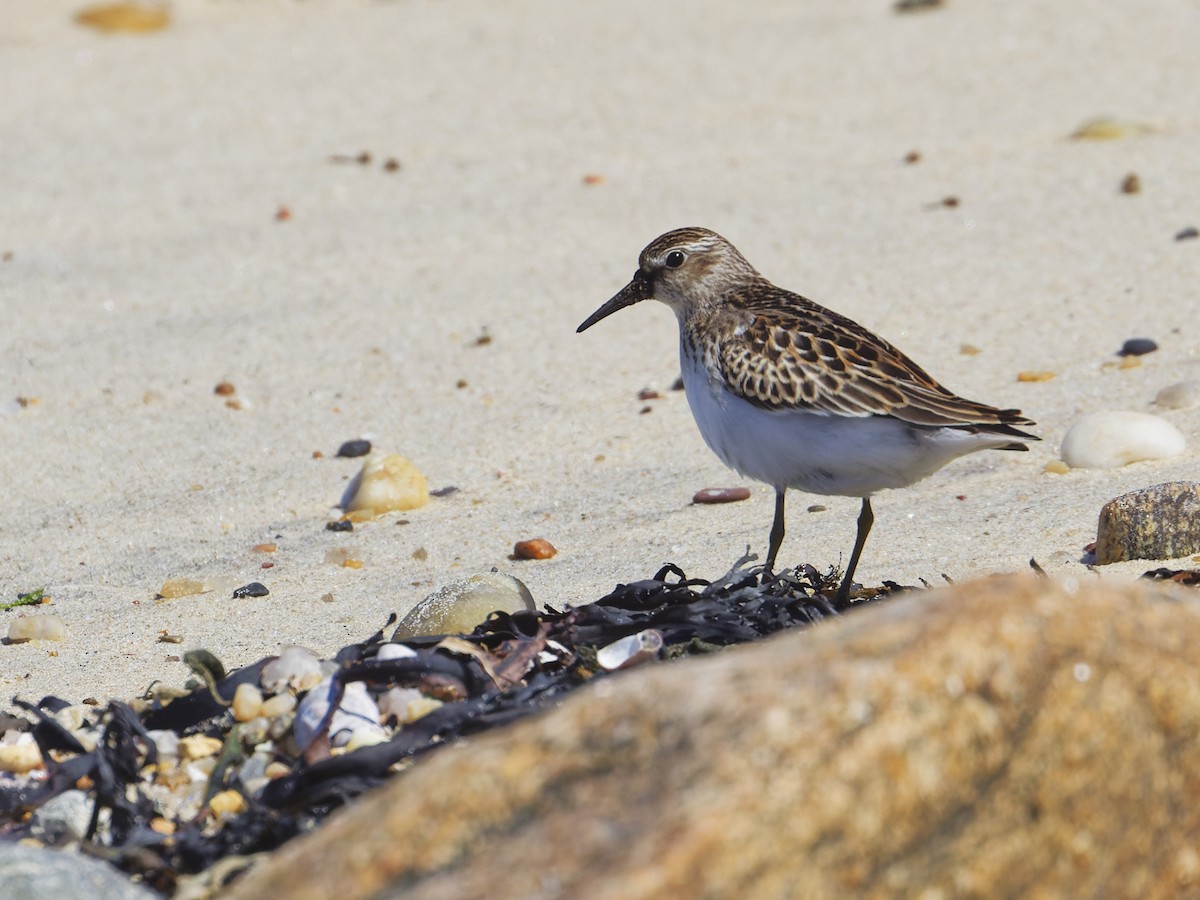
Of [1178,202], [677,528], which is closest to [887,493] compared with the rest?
[677,528]

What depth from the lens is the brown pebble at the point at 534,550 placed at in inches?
187

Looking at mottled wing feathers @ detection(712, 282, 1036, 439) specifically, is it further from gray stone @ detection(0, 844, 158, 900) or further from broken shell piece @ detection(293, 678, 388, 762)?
gray stone @ detection(0, 844, 158, 900)

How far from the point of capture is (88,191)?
8172mm

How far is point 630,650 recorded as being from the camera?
3311 mm

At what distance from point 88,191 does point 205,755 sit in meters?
5.77

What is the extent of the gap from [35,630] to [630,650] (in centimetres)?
185

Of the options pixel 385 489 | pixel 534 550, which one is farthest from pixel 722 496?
pixel 385 489

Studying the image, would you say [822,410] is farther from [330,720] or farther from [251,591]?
[251,591]

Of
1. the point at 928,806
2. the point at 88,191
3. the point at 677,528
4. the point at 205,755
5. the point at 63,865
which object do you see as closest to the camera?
the point at 928,806

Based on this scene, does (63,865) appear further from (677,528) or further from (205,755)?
(677,528)

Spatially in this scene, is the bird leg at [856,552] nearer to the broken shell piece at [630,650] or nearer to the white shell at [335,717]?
the broken shell piece at [630,650]

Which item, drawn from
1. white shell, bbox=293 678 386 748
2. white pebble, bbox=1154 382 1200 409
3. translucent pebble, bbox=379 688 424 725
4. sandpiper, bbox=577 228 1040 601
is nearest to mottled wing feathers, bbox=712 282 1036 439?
sandpiper, bbox=577 228 1040 601

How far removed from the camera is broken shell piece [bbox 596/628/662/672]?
10.7 feet

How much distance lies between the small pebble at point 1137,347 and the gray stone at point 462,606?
3153 mm
